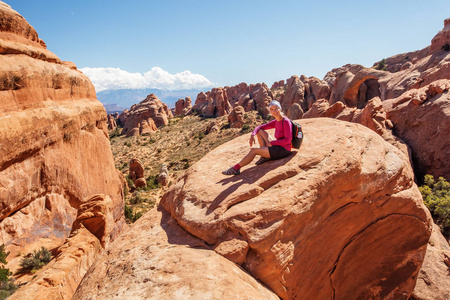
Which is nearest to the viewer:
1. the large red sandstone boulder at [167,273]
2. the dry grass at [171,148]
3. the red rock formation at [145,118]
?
the large red sandstone boulder at [167,273]

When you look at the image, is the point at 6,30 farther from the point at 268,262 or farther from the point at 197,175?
the point at 268,262

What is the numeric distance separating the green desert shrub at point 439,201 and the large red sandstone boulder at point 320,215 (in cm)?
641

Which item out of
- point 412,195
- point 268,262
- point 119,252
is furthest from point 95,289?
point 412,195

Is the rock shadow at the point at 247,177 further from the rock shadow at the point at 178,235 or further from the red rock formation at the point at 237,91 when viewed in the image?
the red rock formation at the point at 237,91

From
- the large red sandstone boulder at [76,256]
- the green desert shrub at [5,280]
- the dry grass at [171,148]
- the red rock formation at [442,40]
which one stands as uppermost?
the red rock formation at [442,40]

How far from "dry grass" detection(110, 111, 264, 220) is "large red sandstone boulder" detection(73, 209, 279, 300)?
19.6 meters

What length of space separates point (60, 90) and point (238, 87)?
81.5 metres

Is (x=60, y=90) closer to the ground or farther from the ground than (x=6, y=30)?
closer to the ground

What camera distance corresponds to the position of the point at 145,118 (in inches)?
2514

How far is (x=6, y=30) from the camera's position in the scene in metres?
9.84

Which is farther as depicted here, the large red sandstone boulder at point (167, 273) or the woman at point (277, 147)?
the woman at point (277, 147)

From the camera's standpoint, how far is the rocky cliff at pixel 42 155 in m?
8.35

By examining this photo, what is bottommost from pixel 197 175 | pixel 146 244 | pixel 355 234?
pixel 355 234

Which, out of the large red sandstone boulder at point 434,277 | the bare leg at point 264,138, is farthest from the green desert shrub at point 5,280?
the large red sandstone boulder at point 434,277
